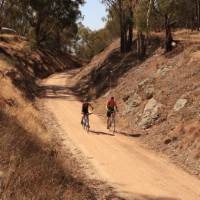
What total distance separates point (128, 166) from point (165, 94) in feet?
30.8

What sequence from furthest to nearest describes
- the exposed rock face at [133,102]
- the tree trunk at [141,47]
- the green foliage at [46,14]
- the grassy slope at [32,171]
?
the green foliage at [46,14] → the tree trunk at [141,47] → the exposed rock face at [133,102] → the grassy slope at [32,171]

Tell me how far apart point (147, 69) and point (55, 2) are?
3524 centimetres

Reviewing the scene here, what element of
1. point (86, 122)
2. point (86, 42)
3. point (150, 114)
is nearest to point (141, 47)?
point (150, 114)

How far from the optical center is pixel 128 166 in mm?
18422

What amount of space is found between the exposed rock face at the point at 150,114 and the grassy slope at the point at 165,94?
8.9 inches

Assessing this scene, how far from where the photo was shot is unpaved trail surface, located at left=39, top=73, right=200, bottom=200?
15.2 m

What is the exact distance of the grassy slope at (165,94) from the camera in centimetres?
2106

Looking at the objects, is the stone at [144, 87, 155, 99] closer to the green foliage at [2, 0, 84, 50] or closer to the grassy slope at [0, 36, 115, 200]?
the grassy slope at [0, 36, 115, 200]

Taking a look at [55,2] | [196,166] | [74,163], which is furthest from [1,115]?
[55,2]

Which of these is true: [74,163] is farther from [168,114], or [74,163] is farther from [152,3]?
[152,3]

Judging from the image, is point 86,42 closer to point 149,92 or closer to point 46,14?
point 46,14

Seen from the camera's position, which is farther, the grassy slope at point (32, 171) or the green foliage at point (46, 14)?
the green foliage at point (46, 14)

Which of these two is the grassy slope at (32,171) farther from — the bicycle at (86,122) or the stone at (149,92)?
the stone at (149,92)

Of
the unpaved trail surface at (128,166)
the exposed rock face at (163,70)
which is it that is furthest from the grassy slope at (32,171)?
the exposed rock face at (163,70)
